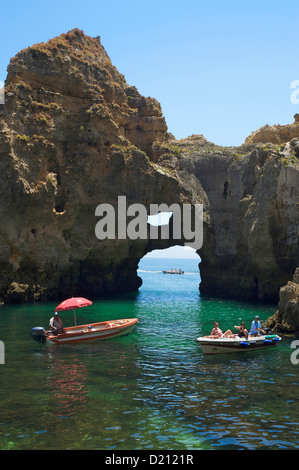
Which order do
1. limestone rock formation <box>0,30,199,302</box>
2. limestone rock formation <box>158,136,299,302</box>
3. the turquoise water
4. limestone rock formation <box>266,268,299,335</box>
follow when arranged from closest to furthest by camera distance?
the turquoise water → limestone rock formation <box>266,268,299,335</box> → limestone rock formation <box>0,30,199,302</box> → limestone rock formation <box>158,136,299,302</box>

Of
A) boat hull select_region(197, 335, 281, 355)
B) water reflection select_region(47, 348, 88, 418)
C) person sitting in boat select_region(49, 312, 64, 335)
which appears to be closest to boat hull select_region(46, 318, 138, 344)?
person sitting in boat select_region(49, 312, 64, 335)

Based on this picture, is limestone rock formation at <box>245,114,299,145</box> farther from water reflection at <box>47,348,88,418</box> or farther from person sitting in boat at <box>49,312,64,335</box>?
water reflection at <box>47,348,88,418</box>

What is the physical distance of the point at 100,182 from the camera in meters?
54.4

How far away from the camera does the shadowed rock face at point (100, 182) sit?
1890 inches

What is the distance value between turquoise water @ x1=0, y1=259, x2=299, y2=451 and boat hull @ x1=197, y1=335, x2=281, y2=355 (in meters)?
0.41

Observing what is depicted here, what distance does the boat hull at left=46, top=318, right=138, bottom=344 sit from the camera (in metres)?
26.7

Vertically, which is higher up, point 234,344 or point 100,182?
point 100,182

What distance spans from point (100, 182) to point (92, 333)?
2967 cm

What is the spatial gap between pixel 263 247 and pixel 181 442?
4047cm

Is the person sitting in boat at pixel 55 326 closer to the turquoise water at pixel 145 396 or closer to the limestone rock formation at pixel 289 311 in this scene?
the turquoise water at pixel 145 396

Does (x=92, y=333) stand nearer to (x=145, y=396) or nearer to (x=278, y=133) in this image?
(x=145, y=396)

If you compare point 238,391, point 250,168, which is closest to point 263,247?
point 250,168

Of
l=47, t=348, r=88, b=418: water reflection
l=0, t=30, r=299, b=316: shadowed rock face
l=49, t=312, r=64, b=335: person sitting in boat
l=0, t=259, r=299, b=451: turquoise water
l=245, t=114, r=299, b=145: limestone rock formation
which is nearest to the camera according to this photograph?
l=0, t=259, r=299, b=451: turquoise water

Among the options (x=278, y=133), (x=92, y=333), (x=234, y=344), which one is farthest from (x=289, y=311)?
(x=278, y=133)
